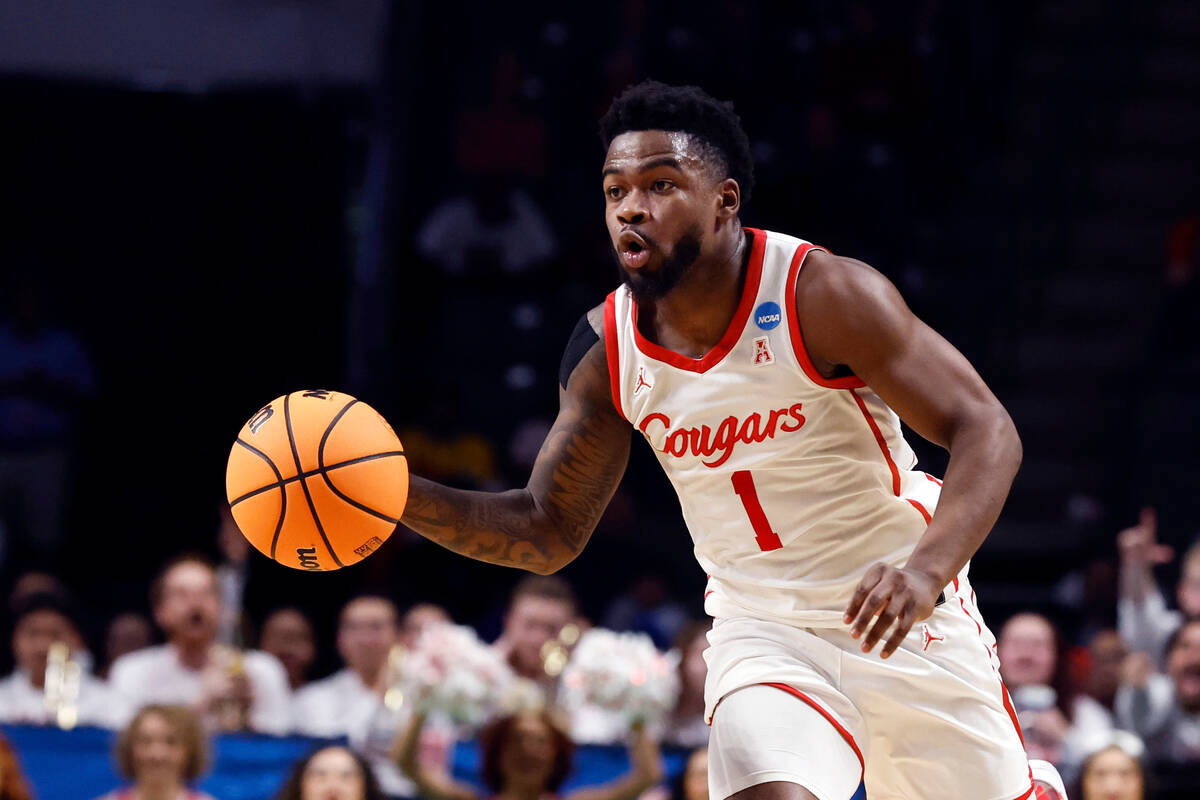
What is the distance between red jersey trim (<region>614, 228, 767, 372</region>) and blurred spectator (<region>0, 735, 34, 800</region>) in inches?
138

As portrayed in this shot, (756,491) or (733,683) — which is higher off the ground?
(756,491)

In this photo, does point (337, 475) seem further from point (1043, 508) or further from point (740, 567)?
point (1043, 508)

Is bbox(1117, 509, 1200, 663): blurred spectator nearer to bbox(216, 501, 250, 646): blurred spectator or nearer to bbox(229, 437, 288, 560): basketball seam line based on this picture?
bbox(216, 501, 250, 646): blurred spectator

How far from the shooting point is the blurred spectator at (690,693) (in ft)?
21.7

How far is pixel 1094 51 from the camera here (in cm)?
1105

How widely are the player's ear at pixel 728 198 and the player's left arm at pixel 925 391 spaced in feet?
0.74

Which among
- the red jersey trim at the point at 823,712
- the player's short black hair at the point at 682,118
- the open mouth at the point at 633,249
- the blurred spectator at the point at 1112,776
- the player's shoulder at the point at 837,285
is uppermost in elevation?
the player's short black hair at the point at 682,118

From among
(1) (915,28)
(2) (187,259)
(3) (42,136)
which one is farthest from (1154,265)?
A: (3) (42,136)

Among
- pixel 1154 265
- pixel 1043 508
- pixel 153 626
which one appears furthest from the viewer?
pixel 1154 265

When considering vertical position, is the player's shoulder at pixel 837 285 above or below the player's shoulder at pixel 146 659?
above

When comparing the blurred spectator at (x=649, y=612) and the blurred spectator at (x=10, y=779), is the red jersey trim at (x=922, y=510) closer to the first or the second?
the blurred spectator at (x=10, y=779)

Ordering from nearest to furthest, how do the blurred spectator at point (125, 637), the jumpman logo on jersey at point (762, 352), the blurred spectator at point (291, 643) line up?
1. the jumpman logo on jersey at point (762, 352)
2. the blurred spectator at point (291, 643)
3. the blurred spectator at point (125, 637)

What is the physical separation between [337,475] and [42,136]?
7785 millimetres

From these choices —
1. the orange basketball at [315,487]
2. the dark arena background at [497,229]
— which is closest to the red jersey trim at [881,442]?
the orange basketball at [315,487]
